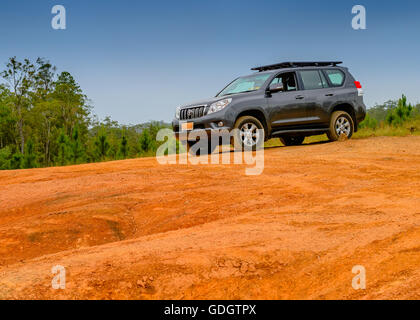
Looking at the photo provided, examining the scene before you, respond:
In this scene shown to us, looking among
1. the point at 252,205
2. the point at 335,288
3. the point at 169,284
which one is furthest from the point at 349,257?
the point at 252,205

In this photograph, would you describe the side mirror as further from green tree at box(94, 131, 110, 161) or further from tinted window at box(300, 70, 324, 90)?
green tree at box(94, 131, 110, 161)

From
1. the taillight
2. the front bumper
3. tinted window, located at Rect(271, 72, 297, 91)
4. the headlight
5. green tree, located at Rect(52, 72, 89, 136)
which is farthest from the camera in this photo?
green tree, located at Rect(52, 72, 89, 136)

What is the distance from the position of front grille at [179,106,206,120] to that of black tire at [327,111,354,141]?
396 centimetres

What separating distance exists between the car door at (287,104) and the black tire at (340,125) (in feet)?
3.44

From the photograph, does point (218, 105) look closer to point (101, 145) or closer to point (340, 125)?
point (340, 125)

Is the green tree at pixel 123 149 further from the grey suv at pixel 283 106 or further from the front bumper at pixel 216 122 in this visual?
the front bumper at pixel 216 122

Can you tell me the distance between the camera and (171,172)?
9180mm

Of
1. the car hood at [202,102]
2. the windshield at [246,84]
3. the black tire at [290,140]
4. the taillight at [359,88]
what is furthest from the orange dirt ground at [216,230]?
the black tire at [290,140]

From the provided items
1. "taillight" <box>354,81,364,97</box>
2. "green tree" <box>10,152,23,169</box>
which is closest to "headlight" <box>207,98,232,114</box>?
"taillight" <box>354,81,364,97</box>

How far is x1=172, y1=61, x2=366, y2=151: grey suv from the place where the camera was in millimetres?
11875

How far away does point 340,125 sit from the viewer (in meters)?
13.8

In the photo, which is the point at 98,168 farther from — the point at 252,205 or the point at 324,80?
the point at 324,80

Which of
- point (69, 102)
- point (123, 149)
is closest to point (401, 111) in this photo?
point (123, 149)
